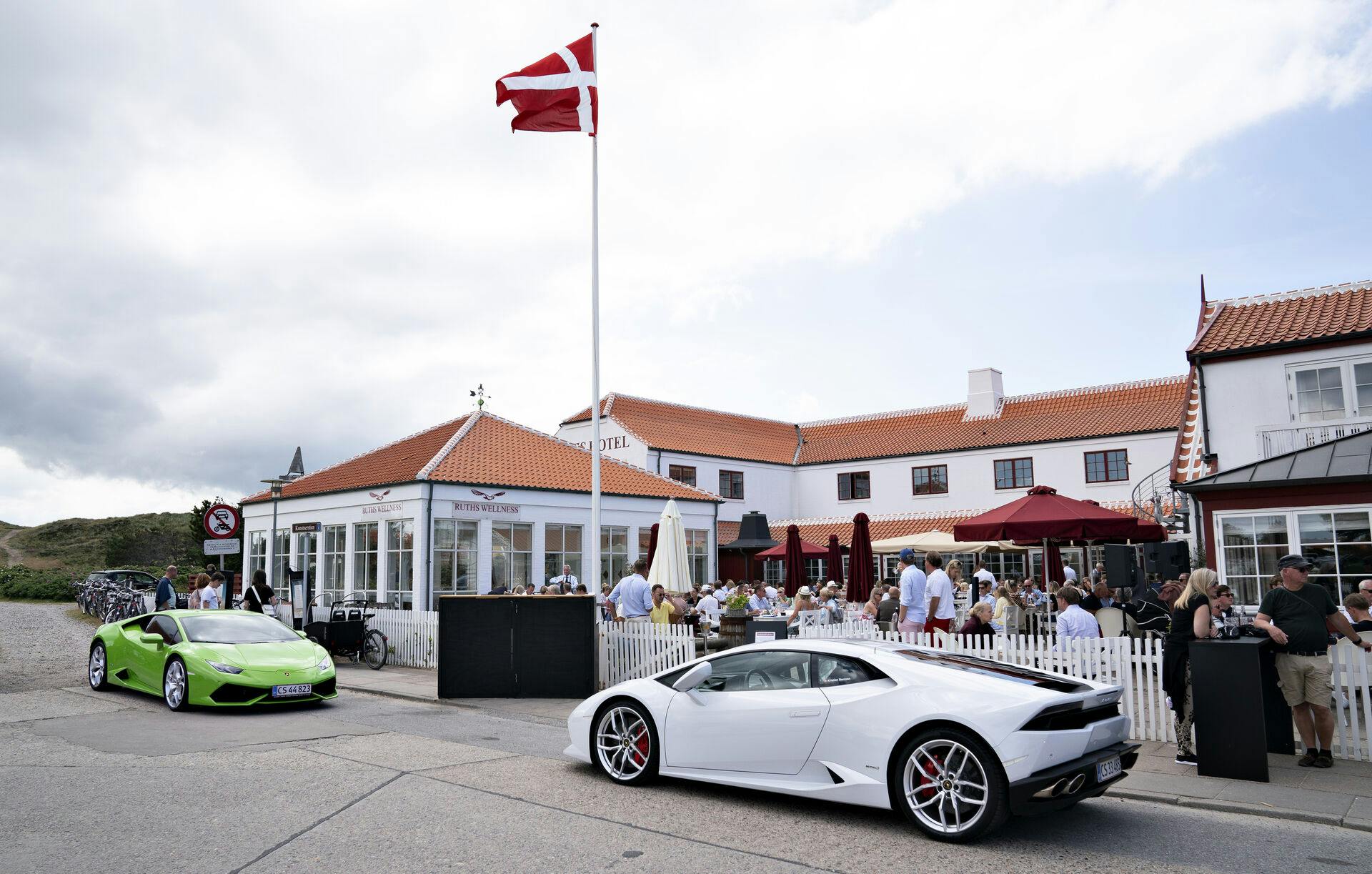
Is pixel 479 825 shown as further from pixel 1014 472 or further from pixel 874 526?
pixel 1014 472

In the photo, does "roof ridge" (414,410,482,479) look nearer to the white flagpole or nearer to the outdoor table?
the white flagpole

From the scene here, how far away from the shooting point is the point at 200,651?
1203cm

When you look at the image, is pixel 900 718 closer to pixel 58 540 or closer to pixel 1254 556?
pixel 1254 556

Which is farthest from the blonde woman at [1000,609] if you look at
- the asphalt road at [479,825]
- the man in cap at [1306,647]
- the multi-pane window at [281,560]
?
the multi-pane window at [281,560]

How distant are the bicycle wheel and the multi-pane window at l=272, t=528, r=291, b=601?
11735mm

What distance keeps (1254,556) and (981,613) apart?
20.7 ft

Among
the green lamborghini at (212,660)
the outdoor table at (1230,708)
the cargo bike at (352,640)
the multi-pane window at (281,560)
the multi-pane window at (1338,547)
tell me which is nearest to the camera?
the outdoor table at (1230,708)

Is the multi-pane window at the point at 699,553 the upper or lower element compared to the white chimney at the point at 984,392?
lower

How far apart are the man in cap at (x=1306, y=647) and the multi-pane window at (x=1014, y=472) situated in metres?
33.6

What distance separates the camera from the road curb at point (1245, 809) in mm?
6629

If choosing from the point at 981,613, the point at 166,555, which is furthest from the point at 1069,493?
the point at 166,555

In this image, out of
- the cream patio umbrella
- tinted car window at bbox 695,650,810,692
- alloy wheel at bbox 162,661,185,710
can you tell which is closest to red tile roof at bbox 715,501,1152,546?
the cream patio umbrella

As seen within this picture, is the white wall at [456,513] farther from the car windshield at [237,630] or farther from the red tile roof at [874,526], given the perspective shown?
the red tile roof at [874,526]

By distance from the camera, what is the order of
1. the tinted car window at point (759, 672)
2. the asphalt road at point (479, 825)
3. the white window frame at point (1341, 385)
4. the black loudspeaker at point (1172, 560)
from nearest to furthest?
1. the asphalt road at point (479, 825)
2. the tinted car window at point (759, 672)
3. the white window frame at point (1341, 385)
4. the black loudspeaker at point (1172, 560)
